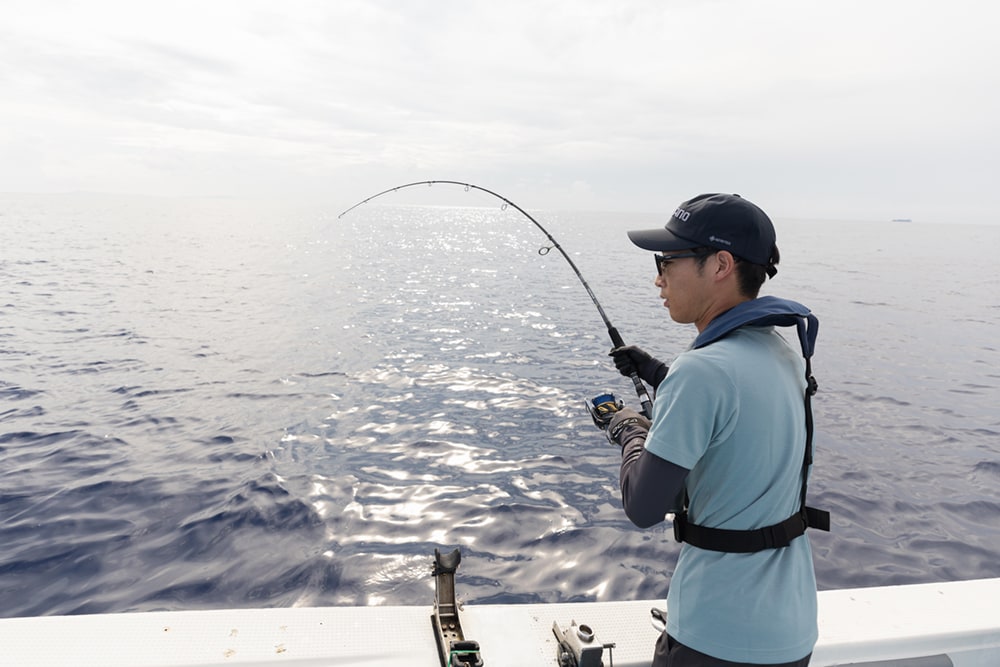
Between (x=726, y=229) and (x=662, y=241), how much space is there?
0.20 meters

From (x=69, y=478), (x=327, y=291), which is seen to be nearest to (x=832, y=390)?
(x=69, y=478)

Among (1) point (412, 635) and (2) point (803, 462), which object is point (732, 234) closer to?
(2) point (803, 462)

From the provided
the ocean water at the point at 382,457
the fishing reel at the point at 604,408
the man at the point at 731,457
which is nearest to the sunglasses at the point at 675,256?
the man at the point at 731,457

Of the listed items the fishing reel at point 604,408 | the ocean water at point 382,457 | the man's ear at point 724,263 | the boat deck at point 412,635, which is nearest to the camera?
the man's ear at point 724,263

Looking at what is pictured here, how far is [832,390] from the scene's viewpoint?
10.1 meters

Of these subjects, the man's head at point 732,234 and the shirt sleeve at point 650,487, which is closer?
the shirt sleeve at point 650,487

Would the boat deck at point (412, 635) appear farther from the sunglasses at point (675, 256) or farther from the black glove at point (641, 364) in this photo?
the sunglasses at point (675, 256)

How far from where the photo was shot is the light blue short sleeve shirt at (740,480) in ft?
4.94

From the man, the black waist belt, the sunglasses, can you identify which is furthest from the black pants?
the sunglasses

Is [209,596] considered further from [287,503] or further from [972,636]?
[972,636]

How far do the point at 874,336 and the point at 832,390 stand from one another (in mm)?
6375

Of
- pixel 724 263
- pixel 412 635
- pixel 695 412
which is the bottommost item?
pixel 412 635

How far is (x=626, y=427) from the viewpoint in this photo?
203cm

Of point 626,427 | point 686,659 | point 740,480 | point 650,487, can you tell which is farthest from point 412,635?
point 740,480
